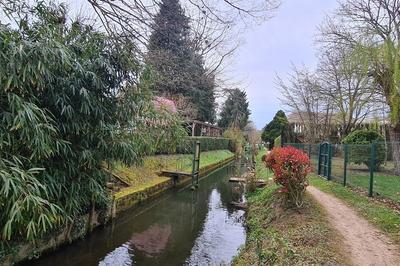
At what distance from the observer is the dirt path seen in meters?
4.53

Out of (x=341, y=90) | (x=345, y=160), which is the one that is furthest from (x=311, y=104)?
(x=345, y=160)

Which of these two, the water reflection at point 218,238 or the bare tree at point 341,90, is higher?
the bare tree at point 341,90

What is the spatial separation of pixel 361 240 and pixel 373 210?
6.96ft

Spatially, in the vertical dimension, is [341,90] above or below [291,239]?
above

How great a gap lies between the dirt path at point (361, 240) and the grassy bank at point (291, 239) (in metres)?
0.19

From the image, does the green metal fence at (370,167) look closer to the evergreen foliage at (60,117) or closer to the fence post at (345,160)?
the fence post at (345,160)

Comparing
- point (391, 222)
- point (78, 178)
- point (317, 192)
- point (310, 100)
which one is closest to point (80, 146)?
point (78, 178)

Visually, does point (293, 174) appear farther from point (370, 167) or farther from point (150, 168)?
point (150, 168)

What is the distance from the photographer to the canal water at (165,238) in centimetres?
607

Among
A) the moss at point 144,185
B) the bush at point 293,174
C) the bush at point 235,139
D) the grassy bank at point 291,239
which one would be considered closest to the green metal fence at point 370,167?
the grassy bank at point 291,239

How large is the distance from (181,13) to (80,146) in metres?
2.79

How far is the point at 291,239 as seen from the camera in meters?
5.33

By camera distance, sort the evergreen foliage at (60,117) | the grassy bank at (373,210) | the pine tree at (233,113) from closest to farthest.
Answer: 1. the evergreen foliage at (60,117)
2. the grassy bank at (373,210)
3. the pine tree at (233,113)

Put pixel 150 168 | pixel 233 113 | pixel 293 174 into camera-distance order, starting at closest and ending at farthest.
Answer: pixel 293 174, pixel 150 168, pixel 233 113
